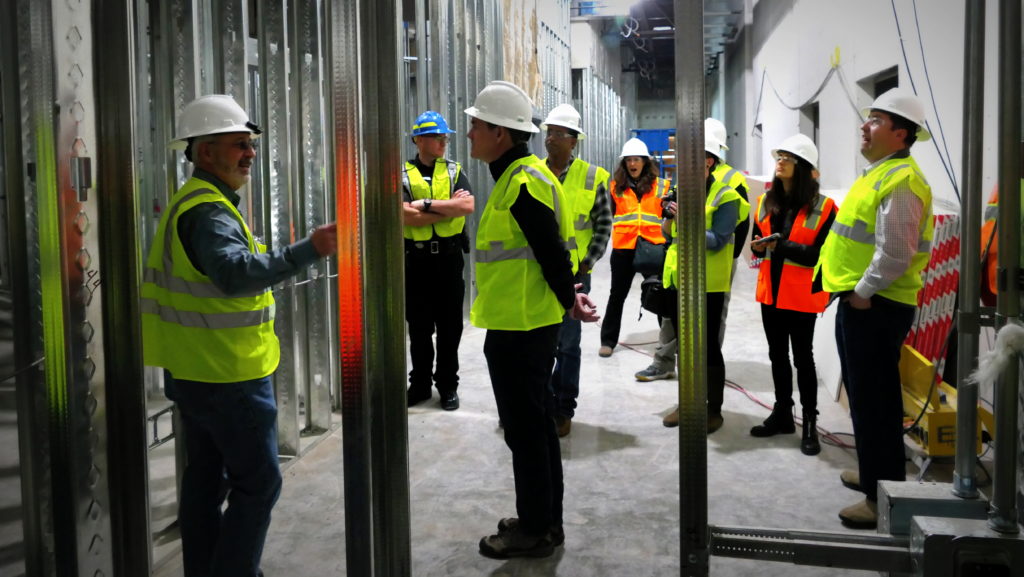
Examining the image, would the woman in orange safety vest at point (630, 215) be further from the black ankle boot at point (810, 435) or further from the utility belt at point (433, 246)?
the black ankle boot at point (810, 435)

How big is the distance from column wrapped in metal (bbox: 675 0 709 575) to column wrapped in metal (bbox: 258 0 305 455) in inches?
95.2

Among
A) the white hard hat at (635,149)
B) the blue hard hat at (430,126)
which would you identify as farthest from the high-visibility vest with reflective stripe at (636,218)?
the blue hard hat at (430,126)

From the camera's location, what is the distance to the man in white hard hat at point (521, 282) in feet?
9.72

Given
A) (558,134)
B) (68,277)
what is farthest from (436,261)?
(68,277)

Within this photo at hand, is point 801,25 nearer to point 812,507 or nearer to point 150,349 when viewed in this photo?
point 812,507

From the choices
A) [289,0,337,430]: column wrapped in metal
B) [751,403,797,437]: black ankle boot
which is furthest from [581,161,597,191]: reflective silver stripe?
[751,403,797,437]: black ankle boot

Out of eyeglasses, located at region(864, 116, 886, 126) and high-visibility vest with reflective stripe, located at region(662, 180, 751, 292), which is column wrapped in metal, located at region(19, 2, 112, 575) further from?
high-visibility vest with reflective stripe, located at region(662, 180, 751, 292)

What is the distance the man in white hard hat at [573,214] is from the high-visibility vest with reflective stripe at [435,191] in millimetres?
702

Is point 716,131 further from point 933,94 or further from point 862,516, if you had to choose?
point 862,516

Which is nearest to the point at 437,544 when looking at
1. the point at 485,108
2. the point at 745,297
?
the point at 485,108

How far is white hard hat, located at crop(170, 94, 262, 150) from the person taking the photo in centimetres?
254

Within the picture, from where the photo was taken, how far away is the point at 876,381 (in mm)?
3254

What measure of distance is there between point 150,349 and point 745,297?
7.93 metres

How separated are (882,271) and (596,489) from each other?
1555mm
